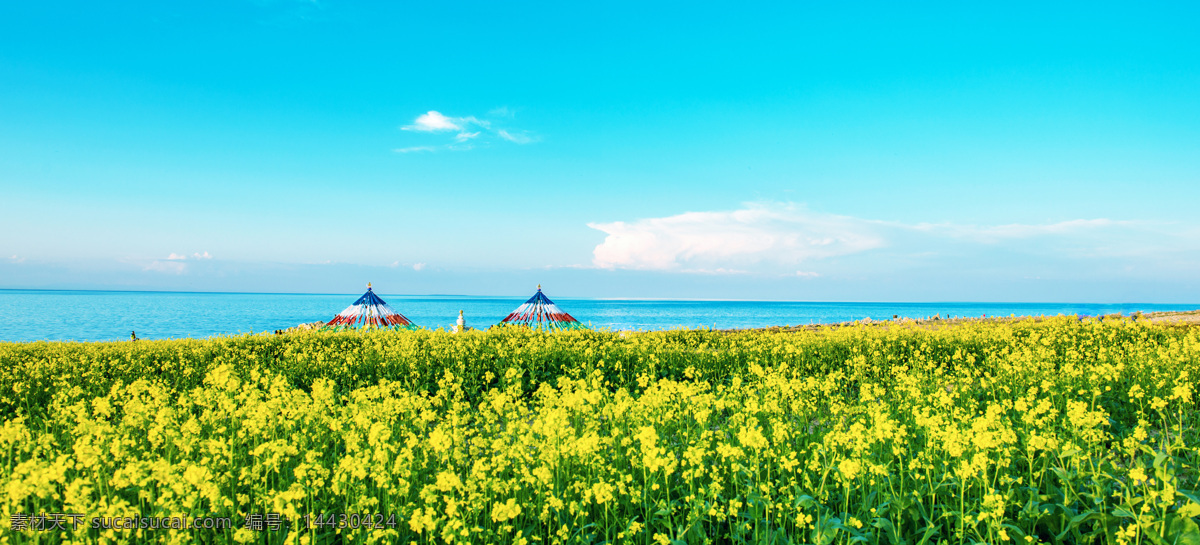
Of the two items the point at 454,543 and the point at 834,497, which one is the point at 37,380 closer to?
the point at 454,543

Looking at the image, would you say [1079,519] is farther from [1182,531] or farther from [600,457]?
[600,457]

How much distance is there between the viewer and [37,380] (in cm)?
779

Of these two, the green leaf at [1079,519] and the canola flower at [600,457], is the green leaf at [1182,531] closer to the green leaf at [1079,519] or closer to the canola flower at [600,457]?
the canola flower at [600,457]

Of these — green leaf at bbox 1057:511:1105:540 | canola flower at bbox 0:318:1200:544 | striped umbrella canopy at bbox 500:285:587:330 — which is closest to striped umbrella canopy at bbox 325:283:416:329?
striped umbrella canopy at bbox 500:285:587:330

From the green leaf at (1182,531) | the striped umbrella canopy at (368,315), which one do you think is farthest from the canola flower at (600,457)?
the striped umbrella canopy at (368,315)

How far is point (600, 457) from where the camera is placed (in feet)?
12.6

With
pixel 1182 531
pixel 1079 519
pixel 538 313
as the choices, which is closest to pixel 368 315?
pixel 538 313

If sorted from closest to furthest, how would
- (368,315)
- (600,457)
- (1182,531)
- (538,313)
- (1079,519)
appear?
(1182,531)
(1079,519)
(600,457)
(538,313)
(368,315)

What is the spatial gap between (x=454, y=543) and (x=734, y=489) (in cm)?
207

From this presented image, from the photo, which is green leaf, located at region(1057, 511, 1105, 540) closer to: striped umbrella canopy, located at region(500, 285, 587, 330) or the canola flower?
the canola flower

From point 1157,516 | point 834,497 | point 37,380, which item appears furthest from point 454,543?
point 37,380

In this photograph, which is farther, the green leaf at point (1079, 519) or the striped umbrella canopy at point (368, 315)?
the striped umbrella canopy at point (368, 315)

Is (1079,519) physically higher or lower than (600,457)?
lower

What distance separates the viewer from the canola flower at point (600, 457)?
11.2 ft
